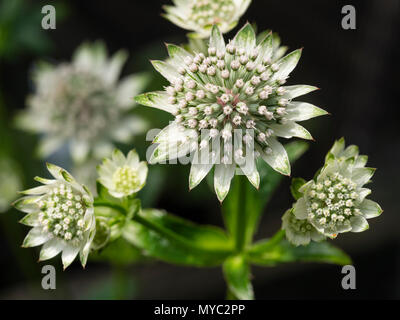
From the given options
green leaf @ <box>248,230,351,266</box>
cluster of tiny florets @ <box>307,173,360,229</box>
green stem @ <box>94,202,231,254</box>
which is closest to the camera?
cluster of tiny florets @ <box>307,173,360,229</box>

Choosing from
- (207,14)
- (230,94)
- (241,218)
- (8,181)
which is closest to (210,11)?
(207,14)

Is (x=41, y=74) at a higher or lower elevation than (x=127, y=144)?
higher

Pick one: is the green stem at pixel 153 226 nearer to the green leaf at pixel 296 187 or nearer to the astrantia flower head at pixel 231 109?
the astrantia flower head at pixel 231 109

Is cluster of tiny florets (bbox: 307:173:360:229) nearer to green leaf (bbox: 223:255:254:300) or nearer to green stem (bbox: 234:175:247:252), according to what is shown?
green stem (bbox: 234:175:247:252)

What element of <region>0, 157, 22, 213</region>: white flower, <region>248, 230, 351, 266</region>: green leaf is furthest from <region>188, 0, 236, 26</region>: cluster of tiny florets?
<region>0, 157, 22, 213</region>: white flower

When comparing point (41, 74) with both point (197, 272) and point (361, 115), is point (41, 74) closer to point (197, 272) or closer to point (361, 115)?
point (197, 272)

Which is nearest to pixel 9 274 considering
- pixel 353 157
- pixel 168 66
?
pixel 168 66

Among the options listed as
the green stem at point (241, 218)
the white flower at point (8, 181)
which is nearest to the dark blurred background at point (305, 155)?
the white flower at point (8, 181)
